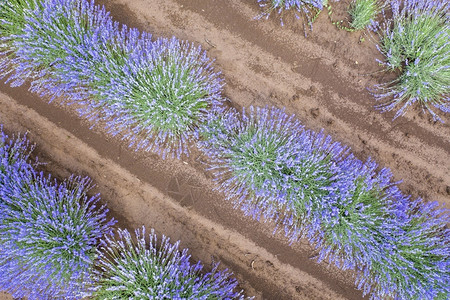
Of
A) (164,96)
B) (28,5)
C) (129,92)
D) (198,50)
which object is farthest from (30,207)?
(198,50)

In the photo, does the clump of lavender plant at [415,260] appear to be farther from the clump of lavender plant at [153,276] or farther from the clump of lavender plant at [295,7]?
the clump of lavender plant at [295,7]

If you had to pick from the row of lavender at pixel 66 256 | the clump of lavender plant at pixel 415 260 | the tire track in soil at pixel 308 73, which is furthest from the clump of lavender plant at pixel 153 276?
the tire track in soil at pixel 308 73

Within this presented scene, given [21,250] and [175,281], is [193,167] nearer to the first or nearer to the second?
[175,281]

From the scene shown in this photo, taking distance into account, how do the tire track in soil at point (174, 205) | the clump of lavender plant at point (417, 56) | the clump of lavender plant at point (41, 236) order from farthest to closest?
the tire track in soil at point (174, 205) < the clump of lavender plant at point (417, 56) < the clump of lavender plant at point (41, 236)

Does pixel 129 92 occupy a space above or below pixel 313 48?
below

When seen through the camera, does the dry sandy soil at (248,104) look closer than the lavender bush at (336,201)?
No

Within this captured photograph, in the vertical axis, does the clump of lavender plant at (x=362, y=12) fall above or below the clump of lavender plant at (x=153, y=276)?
above

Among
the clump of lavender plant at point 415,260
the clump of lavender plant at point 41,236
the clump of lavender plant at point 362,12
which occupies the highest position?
the clump of lavender plant at point 362,12
